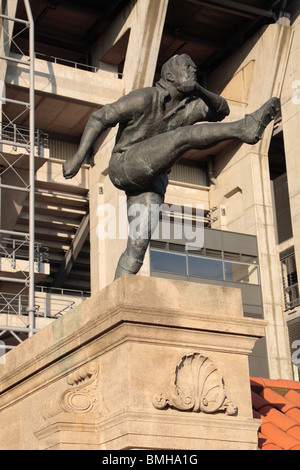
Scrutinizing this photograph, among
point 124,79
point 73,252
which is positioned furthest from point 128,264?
point 73,252

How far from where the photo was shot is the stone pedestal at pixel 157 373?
6.55 metres

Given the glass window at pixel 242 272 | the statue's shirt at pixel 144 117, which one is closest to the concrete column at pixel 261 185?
the glass window at pixel 242 272

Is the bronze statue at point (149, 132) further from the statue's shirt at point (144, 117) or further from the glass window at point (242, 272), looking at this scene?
the glass window at point (242, 272)

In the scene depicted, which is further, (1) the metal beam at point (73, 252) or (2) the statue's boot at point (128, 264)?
(1) the metal beam at point (73, 252)

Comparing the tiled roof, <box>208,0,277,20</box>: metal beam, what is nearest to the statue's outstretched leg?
the tiled roof

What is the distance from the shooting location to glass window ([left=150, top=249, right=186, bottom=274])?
38094 mm

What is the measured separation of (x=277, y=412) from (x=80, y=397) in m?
3.82

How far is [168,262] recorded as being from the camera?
38.4m

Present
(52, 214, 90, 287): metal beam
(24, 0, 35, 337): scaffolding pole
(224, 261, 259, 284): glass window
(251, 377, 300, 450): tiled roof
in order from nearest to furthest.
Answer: (251, 377, 300, 450): tiled roof < (24, 0, 35, 337): scaffolding pole < (224, 261, 259, 284): glass window < (52, 214, 90, 287): metal beam

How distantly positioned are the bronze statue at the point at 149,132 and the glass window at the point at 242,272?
32.8 m

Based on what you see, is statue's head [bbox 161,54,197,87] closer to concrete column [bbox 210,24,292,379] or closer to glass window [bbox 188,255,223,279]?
glass window [bbox 188,255,223,279]

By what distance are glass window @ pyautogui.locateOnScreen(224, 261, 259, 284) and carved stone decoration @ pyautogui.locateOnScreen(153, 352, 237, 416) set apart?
33861 mm

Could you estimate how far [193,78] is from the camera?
7.94 meters

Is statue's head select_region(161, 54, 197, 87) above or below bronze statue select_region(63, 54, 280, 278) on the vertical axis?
above
